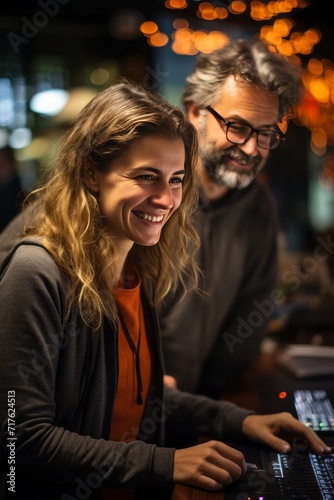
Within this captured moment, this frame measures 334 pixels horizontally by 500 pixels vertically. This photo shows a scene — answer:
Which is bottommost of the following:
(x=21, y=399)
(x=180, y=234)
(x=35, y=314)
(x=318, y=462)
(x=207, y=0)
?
(x=318, y=462)

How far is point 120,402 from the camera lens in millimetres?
1400

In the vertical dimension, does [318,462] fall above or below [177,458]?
below

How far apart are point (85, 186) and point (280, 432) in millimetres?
759

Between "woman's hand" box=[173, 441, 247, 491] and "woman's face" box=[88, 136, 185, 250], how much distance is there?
0.45 meters

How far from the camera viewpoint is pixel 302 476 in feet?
4.57

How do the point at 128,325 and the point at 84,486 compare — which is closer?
the point at 84,486

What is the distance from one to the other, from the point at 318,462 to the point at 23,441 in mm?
688

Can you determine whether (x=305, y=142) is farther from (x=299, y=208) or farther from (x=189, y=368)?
(x=189, y=368)

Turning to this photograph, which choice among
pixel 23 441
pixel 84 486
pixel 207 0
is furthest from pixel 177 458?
pixel 207 0

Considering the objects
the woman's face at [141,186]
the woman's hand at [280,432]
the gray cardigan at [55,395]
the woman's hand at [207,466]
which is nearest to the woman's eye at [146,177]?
the woman's face at [141,186]

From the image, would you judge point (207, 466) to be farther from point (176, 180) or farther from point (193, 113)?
point (193, 113)

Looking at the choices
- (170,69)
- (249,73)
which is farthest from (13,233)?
(170,69)

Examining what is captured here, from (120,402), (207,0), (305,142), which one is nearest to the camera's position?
(120,402)

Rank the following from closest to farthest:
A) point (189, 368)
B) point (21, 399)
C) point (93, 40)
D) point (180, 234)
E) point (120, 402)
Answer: point (21, 399), point (120, 402), point (180, 234), point (189, 368), point (93, 40)
